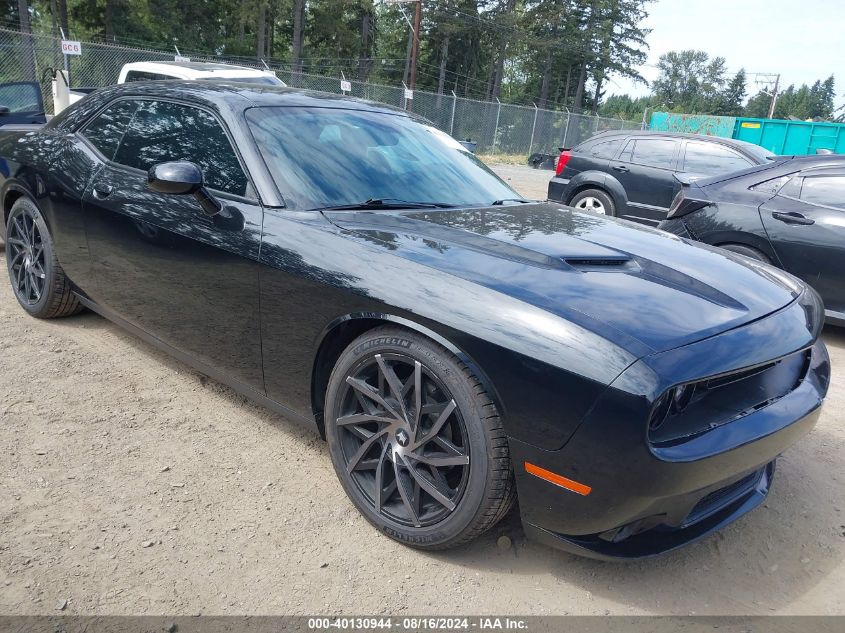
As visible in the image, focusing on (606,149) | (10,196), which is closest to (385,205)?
(10,196)

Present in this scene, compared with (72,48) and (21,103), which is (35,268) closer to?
(21,103)

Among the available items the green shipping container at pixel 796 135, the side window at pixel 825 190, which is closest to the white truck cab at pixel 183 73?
the side window at pixel 825 190

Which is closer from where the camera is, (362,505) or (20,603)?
(20,603)

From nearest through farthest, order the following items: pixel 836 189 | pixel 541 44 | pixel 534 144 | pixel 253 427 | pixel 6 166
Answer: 1. pixel 253 427
2. pixel 6 166
3. pixel 836 189
4. pixel 534 144
5. pixel 541 44

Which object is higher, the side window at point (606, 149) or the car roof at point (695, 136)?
the car roof at point (695, 136)

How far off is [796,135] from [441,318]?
2702 cm

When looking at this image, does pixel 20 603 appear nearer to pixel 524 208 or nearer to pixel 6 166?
pixel 524 208

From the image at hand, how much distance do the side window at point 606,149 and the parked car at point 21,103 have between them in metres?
7.09

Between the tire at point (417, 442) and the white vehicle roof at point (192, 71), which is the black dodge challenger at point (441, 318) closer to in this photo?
the tire at point (417, 442)

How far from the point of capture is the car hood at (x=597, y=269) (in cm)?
200

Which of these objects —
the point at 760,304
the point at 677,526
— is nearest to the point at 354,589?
the point at 677,526

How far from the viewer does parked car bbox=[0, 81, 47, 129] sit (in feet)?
25.9

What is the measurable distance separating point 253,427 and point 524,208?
171cm

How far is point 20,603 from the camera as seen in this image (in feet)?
6.57
